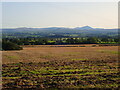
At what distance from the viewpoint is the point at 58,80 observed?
991 centimetres

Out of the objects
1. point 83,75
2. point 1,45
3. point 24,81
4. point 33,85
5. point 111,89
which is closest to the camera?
point 111,89

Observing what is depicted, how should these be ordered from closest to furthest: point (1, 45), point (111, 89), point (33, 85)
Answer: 1. point (111, 89)
2. point (33, 85)
3. point (1, 45)

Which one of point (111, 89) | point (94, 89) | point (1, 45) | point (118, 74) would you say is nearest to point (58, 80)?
point (94, 89)

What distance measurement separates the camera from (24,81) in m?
9.77

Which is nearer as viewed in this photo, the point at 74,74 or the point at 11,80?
the point at 11,80

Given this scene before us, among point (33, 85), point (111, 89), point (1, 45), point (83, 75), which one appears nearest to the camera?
point (111, 89)

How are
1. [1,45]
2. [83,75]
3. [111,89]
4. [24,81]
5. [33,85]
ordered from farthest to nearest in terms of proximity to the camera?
[1,45] < [83,75] < [24,81] < [33,85] < [111,89]

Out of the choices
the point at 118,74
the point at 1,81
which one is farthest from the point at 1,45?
the point at 118,74

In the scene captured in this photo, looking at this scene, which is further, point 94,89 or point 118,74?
point 118,74

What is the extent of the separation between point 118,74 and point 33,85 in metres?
5.70

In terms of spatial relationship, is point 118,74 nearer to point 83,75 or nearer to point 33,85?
point 83,75

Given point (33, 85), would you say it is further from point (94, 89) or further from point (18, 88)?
point (94, 89)

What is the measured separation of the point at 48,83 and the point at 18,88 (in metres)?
1.66

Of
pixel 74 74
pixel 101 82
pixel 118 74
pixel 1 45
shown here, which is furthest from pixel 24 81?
pixel 1 45
